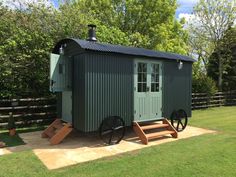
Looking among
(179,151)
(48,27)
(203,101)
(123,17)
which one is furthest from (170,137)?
(123,17)

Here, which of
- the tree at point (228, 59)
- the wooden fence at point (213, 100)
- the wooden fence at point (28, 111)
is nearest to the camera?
the wooden fence at point (28, 111)

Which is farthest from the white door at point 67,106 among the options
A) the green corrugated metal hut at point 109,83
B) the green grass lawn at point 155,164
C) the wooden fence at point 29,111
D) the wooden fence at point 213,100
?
the wooden fence at point 213,100

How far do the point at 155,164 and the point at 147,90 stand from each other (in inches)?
108

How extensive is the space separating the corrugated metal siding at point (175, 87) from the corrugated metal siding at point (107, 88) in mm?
1428

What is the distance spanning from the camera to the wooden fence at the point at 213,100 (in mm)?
13058

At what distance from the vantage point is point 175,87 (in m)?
7.55

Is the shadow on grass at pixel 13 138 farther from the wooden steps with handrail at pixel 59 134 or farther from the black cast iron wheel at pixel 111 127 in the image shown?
the black cast iron wheel at pixel 111 127

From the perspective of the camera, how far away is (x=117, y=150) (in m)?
5.34

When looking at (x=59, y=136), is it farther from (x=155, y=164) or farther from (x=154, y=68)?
(x=154, y=68)

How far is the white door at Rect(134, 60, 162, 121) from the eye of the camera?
655cm

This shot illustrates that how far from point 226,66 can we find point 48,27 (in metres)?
13.5

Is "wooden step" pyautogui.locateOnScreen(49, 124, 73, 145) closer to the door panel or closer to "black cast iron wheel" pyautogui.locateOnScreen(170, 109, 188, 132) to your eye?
the door panel

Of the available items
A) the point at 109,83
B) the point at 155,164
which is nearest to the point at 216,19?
the point at 109,83

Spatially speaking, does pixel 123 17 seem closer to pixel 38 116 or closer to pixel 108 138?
pixel 38 116
